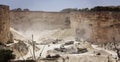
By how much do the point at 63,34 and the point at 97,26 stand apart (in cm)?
465

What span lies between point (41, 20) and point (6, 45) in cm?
2157

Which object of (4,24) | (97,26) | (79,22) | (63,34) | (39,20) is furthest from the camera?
(39,20)

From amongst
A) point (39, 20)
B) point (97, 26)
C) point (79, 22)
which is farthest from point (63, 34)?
A: point (39, 20)

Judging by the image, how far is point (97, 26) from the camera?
212 feet

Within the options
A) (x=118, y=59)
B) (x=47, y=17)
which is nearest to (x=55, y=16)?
(x=47, y=17)

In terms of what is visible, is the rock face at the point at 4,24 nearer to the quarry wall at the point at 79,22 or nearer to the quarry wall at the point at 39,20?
the quarry wall at the point at 79,22

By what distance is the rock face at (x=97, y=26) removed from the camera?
63.5 metres

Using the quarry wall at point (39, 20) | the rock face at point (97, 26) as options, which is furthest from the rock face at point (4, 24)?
the quarry wall at point (39, 20)

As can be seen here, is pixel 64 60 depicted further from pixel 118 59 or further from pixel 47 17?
pixel 47 17

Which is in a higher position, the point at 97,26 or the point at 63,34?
the point at 97,26

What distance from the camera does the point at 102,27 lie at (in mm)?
64000

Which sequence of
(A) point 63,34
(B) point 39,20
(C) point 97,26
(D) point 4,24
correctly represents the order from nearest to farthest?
(D) point 4,24 < (C) point 97,26 < (A) point 63,34 < (B) point 39,20

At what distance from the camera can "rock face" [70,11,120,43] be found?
208ft

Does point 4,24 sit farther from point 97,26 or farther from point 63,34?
point 97,26
